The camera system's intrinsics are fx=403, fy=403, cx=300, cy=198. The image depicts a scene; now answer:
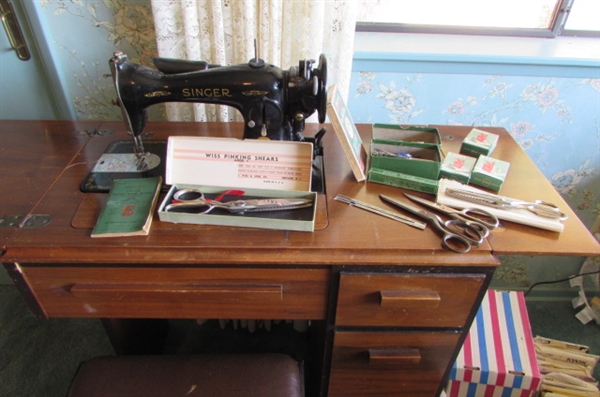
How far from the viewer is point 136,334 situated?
3.99 ft

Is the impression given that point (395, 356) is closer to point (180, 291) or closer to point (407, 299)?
point (407, 299)

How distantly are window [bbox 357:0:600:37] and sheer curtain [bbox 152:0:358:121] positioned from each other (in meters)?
0.31

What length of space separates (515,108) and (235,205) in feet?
3.22

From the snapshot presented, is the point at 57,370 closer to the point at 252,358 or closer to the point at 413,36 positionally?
the point at 252,358

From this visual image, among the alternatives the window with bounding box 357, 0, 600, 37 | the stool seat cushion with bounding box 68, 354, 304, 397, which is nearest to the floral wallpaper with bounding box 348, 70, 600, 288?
the window with bounding box 357, 0, 600, 37

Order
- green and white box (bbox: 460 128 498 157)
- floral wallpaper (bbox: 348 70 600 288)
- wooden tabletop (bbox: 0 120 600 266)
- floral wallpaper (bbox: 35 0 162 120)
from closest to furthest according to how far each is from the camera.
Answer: wooden tabletop (bbox: 0 120 600 266)
green and white box (bbox: 460 128 498 157)
floral wallpaper (bbox: 35 0 162 120)
floral wallpaper (bbox: 348 70 600 288)

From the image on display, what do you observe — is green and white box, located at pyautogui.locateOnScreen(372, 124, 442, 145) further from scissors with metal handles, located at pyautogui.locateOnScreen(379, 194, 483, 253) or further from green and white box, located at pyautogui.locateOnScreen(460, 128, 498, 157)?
scissors with metal handles, located at pyautogui.locateOnScreen(379, 194, 483, 253)

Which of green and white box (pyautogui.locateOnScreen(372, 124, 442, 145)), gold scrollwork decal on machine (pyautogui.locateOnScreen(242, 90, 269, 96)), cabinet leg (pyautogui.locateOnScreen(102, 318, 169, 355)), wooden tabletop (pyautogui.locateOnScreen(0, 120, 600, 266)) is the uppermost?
gold scrollwork decal on machine (pyautogui.locateOnScreen(242, 90, 269, 96))

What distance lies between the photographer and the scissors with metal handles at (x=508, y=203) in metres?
0.76

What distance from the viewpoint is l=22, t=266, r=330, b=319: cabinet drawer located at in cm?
73

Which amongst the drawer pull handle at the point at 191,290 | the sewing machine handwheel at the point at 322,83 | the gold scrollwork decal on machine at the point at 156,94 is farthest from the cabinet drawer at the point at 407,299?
the gold scrollwork decal on machine at the point at 156,94

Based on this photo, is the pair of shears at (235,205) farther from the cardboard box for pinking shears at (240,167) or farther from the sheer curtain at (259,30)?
the sheer curtain at (259,30)

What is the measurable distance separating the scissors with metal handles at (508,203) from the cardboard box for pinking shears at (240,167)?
0.31m

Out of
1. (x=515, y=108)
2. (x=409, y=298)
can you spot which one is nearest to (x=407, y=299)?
(x=409, y=298)
